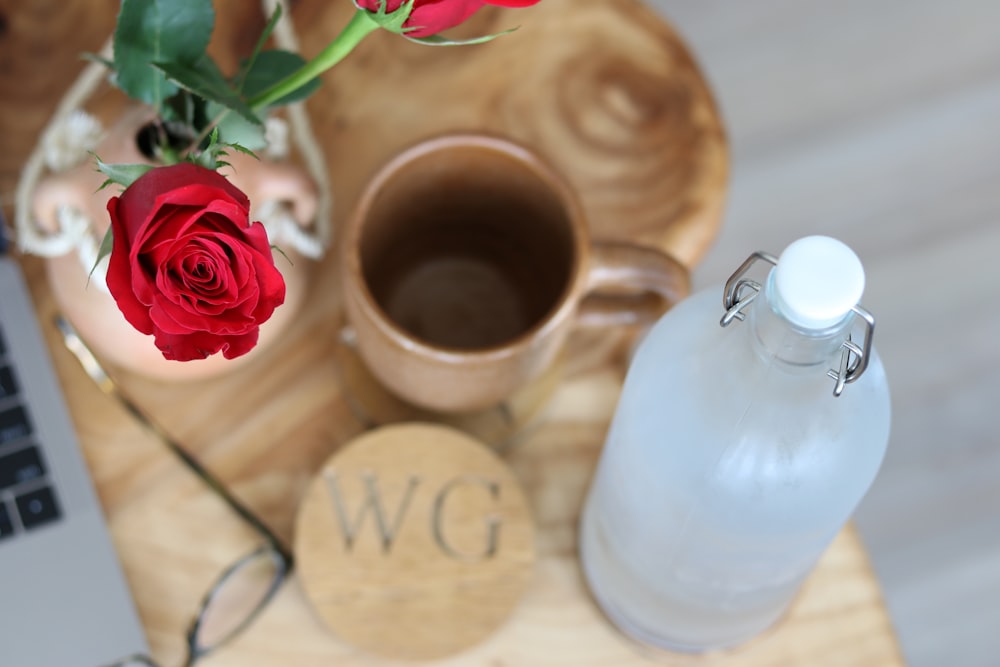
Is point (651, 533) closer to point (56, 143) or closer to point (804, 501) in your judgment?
point (804, 501)

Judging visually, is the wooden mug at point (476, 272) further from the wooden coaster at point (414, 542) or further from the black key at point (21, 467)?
the black key at point (21, 467)

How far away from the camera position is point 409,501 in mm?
452

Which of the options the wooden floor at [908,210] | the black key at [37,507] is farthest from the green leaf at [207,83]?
the wooden floor at [908,210]

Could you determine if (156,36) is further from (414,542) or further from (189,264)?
(414,542)

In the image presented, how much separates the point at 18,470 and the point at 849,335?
0.36 m

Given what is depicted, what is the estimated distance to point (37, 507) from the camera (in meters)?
0.45

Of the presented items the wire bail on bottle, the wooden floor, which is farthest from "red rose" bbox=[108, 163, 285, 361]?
the wooden floor

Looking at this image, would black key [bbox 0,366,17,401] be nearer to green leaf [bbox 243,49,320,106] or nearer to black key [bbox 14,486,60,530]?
black key [bbox 14,486,60,530]

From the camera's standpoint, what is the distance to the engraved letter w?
1.47ft

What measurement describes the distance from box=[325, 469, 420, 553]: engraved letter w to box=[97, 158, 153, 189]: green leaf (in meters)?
0.20

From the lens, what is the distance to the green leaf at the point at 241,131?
0.32m

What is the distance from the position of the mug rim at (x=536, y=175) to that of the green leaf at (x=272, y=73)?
0.16ft

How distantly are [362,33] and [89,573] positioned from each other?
0.94 ft

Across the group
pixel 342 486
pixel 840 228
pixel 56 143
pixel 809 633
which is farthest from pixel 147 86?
pixel 840 228
